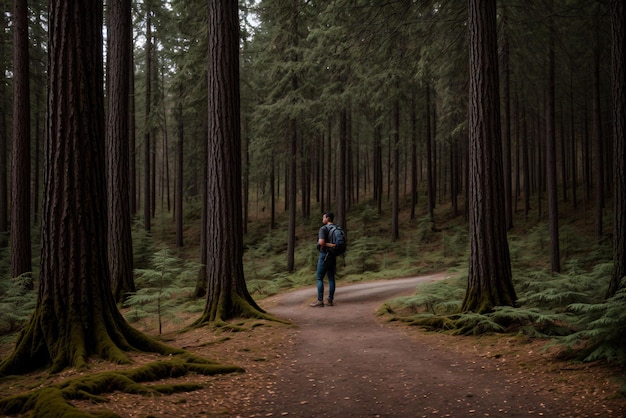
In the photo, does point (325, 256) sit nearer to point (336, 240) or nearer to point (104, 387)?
point (336, 240)

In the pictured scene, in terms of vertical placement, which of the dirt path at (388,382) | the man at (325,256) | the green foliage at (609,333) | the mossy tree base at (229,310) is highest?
the man at (325,256)

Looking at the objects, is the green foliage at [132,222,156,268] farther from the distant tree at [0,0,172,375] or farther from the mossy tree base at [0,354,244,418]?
the mossy tree base at [0,354,244,418]

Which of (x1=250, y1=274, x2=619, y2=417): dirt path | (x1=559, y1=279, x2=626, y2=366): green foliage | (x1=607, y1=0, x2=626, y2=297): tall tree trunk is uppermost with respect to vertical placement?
(x1=607, y1=0, x2=626, y2=297): tall tree trunk

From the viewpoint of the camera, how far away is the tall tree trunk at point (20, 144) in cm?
1256

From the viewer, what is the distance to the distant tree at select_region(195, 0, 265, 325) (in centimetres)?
900

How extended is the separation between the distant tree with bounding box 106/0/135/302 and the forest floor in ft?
13.4

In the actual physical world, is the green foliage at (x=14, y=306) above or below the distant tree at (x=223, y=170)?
below

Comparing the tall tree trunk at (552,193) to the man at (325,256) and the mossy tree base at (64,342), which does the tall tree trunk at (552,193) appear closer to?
the man at (325,256)

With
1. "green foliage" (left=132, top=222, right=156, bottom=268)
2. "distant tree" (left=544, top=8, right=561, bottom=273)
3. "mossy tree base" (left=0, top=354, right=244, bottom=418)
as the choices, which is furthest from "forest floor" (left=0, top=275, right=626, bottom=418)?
"green foliage" (left=132, top=222, right=156, bottom=268)

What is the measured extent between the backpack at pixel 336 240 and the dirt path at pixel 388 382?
236 centimetres

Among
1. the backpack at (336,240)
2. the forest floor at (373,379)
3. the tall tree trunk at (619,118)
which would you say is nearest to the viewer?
the forest floor at (373,379)

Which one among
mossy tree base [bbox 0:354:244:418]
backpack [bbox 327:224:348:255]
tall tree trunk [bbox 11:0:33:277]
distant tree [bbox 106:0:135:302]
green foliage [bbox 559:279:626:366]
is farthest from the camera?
tall tree trunk [bbox 11:0:33:277]

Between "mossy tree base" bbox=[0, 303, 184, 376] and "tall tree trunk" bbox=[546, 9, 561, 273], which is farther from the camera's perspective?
"tall tree trunk" bbox=[546, 9, 561, 273]

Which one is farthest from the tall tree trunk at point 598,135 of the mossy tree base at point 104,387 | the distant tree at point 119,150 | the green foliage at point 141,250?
the green foliage at point 141,250
